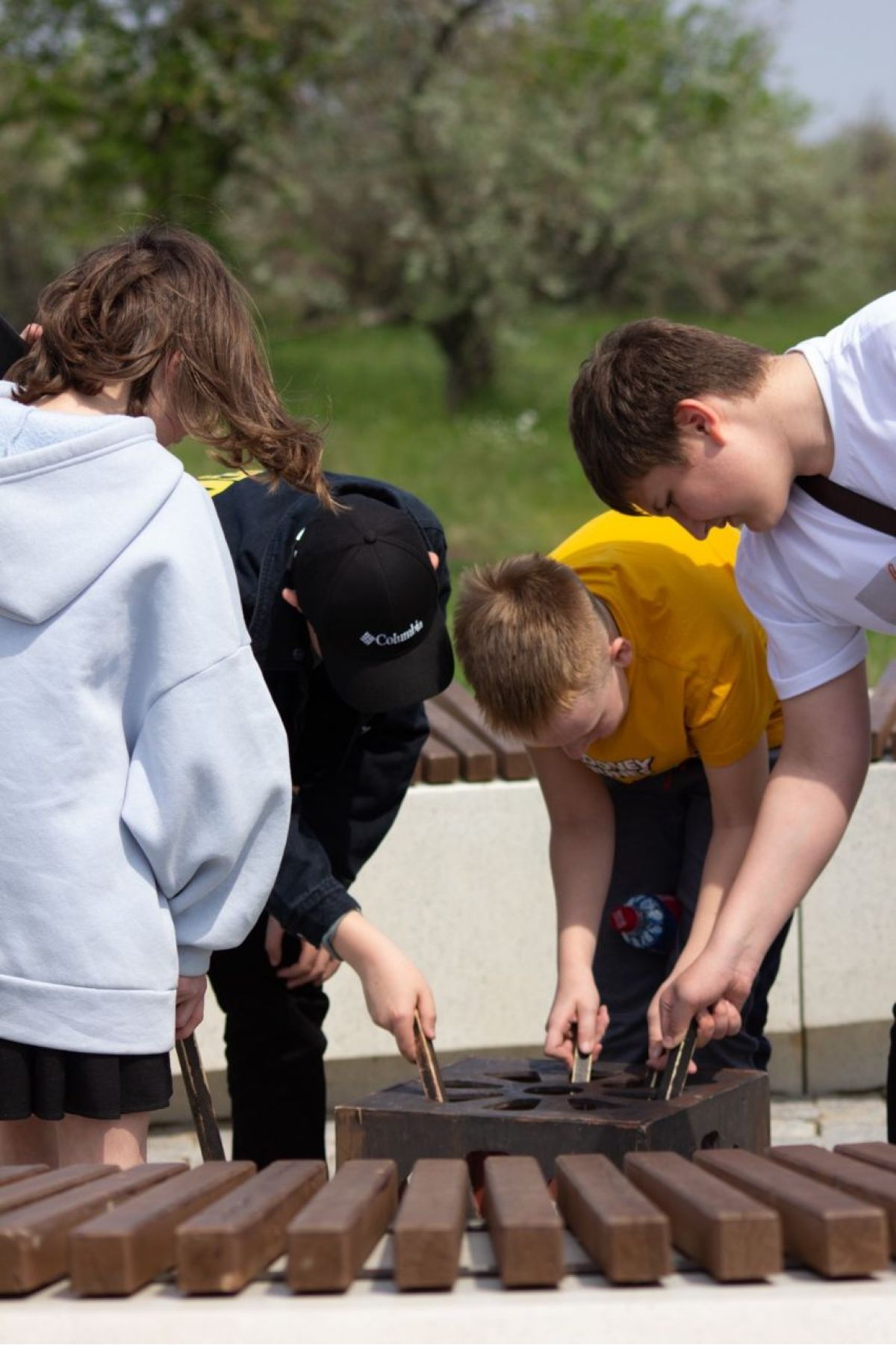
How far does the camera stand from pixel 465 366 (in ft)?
44.7

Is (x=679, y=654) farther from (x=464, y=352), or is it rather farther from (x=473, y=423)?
(x=464, y=352)

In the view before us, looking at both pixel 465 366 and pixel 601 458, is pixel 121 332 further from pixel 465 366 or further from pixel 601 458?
pixel 465 366

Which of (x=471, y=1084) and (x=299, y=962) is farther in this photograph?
(x=299, y=962)

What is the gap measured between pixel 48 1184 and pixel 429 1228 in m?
0.52

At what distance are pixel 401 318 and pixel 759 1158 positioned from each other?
1512cm

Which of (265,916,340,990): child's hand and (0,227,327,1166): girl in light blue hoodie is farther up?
(0,227,327,1166): girl in light blue hoodie

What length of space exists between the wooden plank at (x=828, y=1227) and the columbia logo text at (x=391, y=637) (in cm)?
107

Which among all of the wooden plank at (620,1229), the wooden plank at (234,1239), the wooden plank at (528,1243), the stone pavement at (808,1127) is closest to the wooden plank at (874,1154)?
the wooden plank at (620,1229)

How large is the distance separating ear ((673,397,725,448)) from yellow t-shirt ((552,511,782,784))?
0.53m

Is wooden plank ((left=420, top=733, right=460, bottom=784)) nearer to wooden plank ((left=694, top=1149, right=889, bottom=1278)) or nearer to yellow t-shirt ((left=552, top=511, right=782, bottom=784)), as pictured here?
yellow t-shirt ((left=552, top=511, right=782, bottom=784))

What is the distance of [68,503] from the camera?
7.80 feet

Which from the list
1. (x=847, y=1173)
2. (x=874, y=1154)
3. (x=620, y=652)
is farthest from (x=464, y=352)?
(x=847, y=1173)

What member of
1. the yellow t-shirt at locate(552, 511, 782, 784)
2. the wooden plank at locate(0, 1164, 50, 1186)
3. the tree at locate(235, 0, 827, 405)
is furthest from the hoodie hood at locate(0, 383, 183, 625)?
the tree at locate(235, 0, 827, 405)

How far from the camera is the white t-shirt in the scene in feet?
8.60
